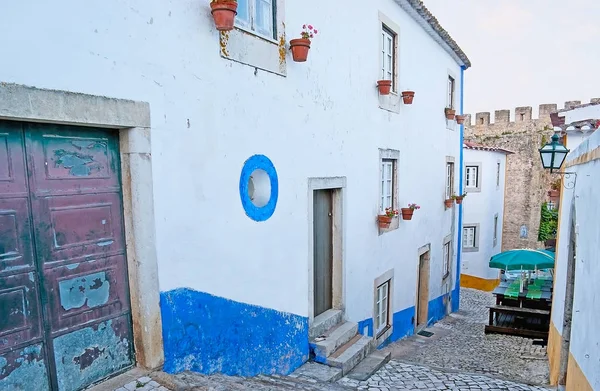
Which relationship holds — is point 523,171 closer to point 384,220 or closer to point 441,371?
point 384,220

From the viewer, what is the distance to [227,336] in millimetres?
4375

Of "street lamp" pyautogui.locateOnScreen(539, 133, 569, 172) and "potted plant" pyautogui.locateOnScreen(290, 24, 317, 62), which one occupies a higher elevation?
"potted plant" pyautogui.locateOnScreen(290, 24, 317, 62)

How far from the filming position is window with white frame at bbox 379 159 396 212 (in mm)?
8387

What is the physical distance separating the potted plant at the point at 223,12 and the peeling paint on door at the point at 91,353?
9.25 ft

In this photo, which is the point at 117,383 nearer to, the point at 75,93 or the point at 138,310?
the point at 138,310

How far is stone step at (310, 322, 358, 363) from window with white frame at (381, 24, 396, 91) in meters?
4.70

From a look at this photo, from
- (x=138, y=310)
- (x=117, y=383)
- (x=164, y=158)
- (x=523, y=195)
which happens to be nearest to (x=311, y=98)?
(x=164, y=158)

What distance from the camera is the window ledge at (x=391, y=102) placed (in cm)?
791

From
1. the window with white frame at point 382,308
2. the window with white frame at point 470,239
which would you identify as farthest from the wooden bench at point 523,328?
the window with white frame at point 470,239

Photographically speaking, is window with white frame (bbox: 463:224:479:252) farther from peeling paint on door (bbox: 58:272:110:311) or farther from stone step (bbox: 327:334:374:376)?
peeling paint on door (bbox: 58:272:110:311)

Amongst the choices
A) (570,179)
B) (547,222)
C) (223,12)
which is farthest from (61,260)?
(547,222)

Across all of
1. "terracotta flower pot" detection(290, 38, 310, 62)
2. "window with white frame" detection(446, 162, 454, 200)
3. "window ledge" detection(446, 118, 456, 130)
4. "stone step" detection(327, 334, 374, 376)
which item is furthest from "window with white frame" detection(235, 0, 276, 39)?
"window with white frame" detection(446, 162, 454, 200)

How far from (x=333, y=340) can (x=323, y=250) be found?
140 cm

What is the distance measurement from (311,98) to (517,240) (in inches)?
851
